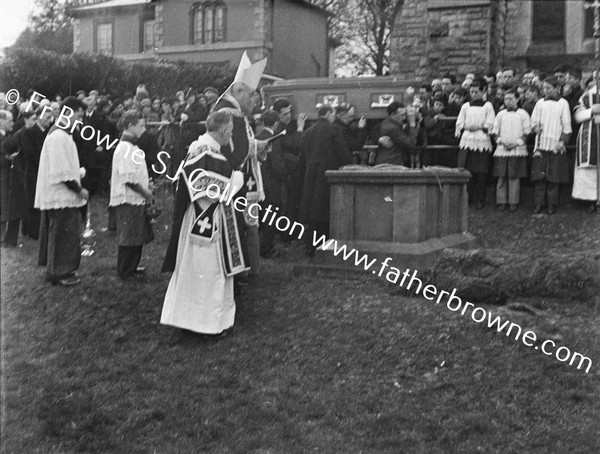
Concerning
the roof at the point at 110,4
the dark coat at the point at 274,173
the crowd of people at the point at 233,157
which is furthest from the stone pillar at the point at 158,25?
the dark coat at the point at 274,173

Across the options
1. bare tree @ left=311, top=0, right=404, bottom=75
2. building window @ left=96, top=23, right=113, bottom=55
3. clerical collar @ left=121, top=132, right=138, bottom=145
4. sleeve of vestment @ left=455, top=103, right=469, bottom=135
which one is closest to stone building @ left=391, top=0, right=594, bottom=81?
bare tree @ left=311, top=0, right=404, bottom=75

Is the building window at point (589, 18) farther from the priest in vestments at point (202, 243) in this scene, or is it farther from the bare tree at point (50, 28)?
the bare tree at point (50, 28)

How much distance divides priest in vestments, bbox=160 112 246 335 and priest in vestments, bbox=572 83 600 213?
514 cm

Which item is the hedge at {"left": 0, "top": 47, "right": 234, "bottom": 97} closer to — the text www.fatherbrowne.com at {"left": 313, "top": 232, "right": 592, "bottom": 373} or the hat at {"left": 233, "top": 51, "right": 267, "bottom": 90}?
the hat at {"left": 233, "top": 51, "right": 267, "bottom": 90}

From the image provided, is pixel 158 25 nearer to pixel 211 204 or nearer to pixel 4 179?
pixel 211 204

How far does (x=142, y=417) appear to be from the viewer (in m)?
5.23

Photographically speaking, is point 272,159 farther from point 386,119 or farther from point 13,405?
point 13,405

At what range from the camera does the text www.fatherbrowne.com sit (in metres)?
5.71

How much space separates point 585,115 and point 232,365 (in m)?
5.86

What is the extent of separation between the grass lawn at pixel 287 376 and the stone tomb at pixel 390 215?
0.52 m

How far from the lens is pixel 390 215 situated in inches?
304

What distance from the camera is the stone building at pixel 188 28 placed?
651cm

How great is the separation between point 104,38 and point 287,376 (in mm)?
2940

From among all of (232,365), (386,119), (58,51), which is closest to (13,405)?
(232,365)
